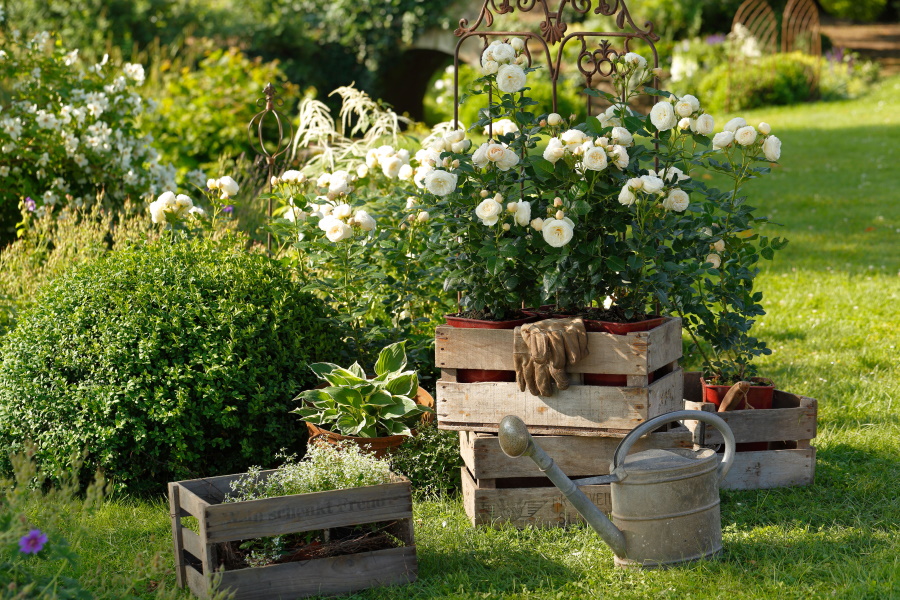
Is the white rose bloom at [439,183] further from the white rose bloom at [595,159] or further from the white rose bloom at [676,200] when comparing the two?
the white rose bloom at [676,200]

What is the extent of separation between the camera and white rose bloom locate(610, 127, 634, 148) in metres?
3.05

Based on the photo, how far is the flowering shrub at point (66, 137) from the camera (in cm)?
594

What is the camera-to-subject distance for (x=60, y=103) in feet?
20.4

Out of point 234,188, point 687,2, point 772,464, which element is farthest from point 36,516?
point 687,2

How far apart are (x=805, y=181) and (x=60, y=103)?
7.39 metres

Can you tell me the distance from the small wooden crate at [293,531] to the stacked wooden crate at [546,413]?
431 millimetres

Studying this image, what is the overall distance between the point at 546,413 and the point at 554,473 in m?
0.53

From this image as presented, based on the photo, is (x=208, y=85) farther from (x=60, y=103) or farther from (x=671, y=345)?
(x=671, y=345)

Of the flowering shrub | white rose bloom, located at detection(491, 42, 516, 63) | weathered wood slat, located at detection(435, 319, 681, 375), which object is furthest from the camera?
the flowering shrub

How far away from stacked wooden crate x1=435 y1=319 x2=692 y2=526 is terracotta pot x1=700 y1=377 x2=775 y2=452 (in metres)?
0.42

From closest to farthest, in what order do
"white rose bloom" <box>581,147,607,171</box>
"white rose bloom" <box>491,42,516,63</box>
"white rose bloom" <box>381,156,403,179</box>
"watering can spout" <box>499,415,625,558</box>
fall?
"watering can spout" <box>499,415,625,558</box>, "white rose bloom" <box>581,147,607,171</box>, "white rose bloom" <box>491,42,516,63</box>, "white rose bloom" <box>381,156,403,179</box>

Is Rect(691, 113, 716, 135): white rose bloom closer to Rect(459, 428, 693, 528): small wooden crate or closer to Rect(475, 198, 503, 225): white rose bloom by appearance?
Rect(475, 198, 503, 225): white rose bloom

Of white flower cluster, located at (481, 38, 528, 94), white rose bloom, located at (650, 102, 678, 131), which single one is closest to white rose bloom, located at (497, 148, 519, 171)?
white flower cluster, located at (481, 38, 528, 94)

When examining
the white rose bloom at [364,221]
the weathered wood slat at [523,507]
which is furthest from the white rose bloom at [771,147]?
the white rose bloom at [364,221]
